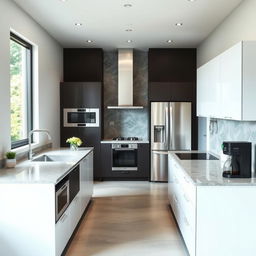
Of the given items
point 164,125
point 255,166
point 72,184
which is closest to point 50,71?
point 164,125

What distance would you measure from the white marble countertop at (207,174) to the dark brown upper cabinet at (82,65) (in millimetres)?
3584

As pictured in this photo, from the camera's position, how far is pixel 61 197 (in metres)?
3.29

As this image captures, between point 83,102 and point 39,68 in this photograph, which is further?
point 83,102

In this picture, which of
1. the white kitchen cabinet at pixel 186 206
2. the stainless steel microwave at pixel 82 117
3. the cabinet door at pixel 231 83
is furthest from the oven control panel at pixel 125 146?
the cabinet door at pixel 231 83

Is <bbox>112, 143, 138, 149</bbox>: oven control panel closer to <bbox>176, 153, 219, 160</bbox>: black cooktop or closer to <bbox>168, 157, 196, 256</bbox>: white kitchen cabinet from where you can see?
<bbox>176, 153, 219, 160</bbox>: black cooktop

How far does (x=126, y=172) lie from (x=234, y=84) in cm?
422

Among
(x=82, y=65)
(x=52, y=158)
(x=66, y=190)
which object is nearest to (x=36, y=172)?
(x=66, y=190)

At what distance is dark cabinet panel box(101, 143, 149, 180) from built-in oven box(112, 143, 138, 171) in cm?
6

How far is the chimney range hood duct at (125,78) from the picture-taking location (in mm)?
7312

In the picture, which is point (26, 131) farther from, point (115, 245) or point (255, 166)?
point (255, 166)

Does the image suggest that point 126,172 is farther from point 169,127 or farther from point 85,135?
point 169,127

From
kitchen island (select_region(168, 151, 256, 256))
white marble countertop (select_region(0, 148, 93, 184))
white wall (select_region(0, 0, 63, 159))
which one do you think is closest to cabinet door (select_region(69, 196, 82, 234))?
white marble countertop (select_region(0, 148, 93, 184))

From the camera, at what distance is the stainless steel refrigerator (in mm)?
6922

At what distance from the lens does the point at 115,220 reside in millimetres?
4629
